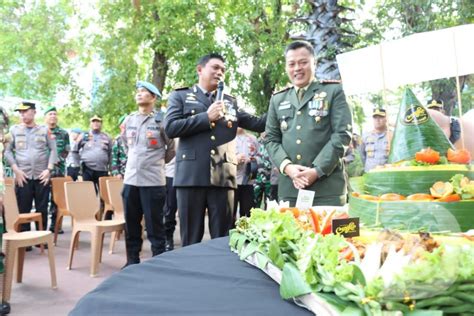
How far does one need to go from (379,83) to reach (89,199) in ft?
13.2

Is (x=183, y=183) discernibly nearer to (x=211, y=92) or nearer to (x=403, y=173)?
(x=211, y=92)

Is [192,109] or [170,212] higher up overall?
[192,109]

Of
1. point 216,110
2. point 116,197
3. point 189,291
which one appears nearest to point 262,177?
point 116,197

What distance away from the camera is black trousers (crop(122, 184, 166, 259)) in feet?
14.4

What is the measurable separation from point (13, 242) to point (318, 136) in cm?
249

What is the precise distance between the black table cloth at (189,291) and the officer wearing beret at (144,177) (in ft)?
9.76

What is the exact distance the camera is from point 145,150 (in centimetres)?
450

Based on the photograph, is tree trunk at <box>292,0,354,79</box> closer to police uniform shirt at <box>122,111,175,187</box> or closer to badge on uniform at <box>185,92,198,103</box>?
police uniform shirt at <box>122,111,175,187</box>

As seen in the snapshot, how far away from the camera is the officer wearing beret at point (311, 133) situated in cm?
259

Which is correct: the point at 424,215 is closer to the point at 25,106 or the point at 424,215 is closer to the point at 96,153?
the point at 25,106

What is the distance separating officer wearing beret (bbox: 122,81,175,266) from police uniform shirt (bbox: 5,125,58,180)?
230 centimetres

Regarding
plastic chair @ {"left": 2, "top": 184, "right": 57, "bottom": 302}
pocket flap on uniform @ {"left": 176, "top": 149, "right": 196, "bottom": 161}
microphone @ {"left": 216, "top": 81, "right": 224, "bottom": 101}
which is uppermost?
microphone @ {"left": 216, "top": 81, "right": 224, "bottom": 101}

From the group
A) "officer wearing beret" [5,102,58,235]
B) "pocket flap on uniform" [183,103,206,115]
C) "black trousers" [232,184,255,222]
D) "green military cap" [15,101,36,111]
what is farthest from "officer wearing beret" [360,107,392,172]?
"green military cap" [15,101,36,111]

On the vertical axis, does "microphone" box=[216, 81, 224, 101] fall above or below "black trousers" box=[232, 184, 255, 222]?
above
